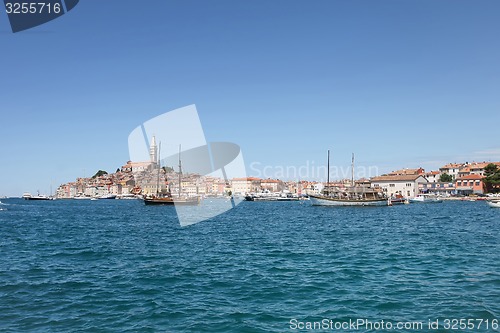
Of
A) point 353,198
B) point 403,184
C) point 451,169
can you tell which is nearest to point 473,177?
point 403,184

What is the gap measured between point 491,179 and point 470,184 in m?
13.7

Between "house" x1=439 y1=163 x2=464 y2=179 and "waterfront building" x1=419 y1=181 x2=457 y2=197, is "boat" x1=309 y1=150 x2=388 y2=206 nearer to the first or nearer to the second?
"waterfront building" x1=419 y1=181 x2=457 y2=197

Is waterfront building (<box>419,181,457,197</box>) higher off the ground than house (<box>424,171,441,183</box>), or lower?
lower

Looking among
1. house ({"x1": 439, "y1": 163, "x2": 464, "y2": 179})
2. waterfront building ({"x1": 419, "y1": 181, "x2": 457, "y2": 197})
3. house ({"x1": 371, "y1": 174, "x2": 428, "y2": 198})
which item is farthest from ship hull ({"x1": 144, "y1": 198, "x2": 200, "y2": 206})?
house ({"x1": 439, "y1": 163, "x2": 464, "y2": 179})

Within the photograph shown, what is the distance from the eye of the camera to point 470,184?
403 feet

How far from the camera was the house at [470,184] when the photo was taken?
120 m

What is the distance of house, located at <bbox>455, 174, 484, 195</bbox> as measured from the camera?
12044 centimetres

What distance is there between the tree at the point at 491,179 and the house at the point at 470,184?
6.40ft

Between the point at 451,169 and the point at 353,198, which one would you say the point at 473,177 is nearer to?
the point at 451,169

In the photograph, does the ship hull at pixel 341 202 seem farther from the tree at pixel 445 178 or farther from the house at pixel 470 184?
the tree at pixel 445 178

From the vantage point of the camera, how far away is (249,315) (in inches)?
402

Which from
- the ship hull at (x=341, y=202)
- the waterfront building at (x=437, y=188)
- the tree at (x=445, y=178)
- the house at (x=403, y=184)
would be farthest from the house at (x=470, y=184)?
the ship hull at (x=341, y=202)

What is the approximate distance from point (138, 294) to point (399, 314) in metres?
7.27

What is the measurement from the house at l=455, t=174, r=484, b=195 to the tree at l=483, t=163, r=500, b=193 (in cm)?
195
